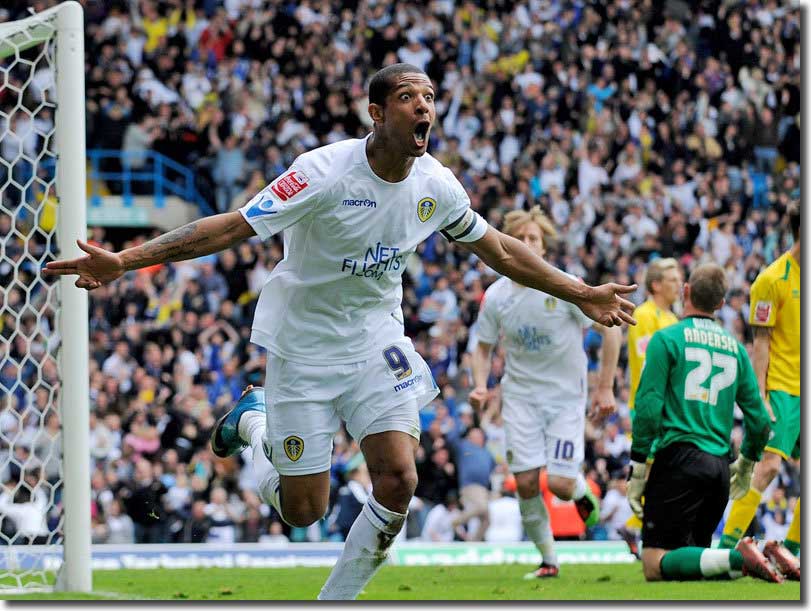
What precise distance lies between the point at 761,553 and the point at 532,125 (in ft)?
54.5

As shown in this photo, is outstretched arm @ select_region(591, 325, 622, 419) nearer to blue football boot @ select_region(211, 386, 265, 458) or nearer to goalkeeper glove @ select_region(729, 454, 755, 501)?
goalkeeper glove @ select_region(729, 454, 755, 501)

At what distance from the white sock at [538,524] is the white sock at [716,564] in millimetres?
2036

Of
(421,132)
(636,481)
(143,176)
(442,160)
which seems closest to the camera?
(421,132)

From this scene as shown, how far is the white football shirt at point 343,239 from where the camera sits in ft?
20.6

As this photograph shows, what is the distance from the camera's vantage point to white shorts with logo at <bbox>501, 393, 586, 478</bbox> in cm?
1017

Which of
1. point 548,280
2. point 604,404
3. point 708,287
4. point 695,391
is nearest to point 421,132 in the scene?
point 548,280

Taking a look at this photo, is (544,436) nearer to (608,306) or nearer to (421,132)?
(608,306)

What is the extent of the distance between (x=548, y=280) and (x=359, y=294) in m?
0.94

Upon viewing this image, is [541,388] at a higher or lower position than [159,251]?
lower

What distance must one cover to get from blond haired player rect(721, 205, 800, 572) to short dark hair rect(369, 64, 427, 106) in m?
3.69

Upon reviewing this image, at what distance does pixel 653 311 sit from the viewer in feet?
37.0

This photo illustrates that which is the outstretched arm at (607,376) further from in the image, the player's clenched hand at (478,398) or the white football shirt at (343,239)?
the white football shirt at (343,239)

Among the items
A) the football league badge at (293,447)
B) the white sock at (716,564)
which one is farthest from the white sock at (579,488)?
the football league badge at (293,447)

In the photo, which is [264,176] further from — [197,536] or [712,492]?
[712,492]
